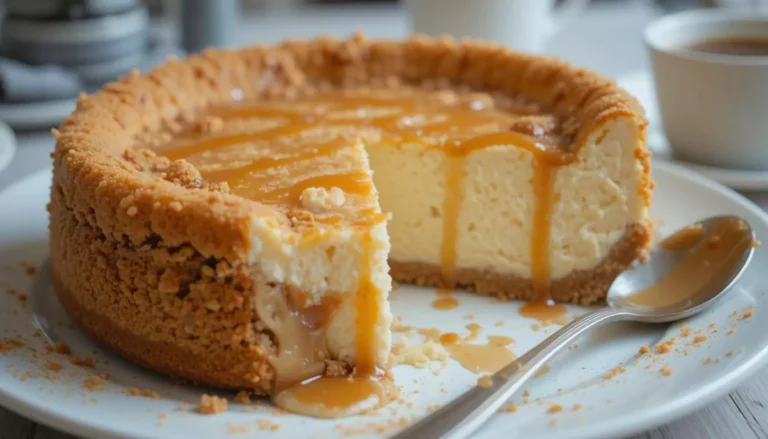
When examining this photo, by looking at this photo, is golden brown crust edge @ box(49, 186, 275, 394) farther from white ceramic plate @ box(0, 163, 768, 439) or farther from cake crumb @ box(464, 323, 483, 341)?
cake crumb @ box(464, 323, 483, 341)

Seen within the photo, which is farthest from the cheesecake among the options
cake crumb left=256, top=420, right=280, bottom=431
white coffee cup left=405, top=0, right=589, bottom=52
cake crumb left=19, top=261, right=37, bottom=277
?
white coffee cup left=405, top=0, right=589, bottom=52

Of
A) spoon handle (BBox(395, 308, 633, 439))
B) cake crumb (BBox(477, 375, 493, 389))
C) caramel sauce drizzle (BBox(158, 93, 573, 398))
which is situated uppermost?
caramel sauce drizzle (BBox(158, 93, 573, 398))

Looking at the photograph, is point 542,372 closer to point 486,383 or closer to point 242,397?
point 486,383

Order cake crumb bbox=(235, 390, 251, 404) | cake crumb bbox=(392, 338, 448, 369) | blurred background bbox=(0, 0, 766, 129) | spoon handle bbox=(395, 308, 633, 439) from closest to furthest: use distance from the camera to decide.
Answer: spoon handle bbox=(395, 308, 633, 439), cake crumb bbox=(235, 390, 251, 404), cake crumb bbox=(392, 338, 448, 369), blurred background bbox=(0, 0, 766, 129)

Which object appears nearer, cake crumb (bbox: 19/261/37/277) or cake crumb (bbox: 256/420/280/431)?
cake crumb (bbox: 256/420/280/431)

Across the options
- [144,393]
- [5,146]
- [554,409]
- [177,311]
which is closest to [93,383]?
[144,393]

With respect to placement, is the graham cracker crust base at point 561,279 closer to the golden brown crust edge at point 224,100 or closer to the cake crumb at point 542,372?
the golden brown crust edge at point 224,100
